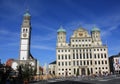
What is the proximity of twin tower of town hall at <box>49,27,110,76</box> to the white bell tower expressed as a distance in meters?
18.8

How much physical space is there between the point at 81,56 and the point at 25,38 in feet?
113

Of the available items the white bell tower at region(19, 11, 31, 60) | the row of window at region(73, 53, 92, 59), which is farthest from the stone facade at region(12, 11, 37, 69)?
the row of window at region(73, 53, 92, 59)

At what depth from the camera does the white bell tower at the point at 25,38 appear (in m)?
109

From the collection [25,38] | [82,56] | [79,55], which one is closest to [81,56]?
[82,56]

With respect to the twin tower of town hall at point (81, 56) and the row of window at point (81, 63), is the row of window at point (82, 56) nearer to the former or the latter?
the twin tower of town hall at point (81, 56)

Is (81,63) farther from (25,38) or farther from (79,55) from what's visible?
(25,38)

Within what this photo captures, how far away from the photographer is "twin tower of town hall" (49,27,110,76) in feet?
378

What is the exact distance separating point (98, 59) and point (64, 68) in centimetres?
2094

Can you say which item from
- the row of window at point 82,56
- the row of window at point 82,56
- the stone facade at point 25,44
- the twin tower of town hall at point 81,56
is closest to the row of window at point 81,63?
the twin tower of town hall at point 81,56

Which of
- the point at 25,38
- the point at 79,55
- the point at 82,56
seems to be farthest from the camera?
the point at 79,55

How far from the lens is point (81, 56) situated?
380 feet

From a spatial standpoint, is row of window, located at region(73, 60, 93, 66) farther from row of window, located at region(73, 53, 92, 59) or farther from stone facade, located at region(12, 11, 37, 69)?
stone facade, located at region(12, 11, 37, 69)

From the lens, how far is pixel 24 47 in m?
110

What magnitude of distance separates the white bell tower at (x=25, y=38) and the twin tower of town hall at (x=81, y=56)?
18.8 meters
